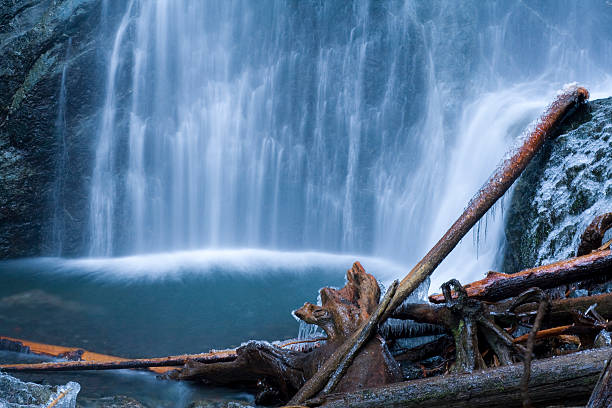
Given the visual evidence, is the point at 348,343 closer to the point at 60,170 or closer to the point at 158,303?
the point at 158,303

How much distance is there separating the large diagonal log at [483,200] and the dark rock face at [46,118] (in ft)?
26.2

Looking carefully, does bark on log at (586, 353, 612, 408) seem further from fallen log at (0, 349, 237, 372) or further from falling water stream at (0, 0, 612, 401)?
falling water stream at (0, 0, 612, 401)

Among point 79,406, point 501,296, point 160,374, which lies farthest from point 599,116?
point 79,406

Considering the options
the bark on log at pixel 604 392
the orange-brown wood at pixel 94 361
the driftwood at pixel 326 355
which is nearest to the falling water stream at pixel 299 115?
the orange-brown wood at pixel 94 361

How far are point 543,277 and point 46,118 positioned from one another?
29.1ft

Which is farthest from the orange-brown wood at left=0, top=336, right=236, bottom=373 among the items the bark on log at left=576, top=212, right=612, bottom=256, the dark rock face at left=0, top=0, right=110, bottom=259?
the dark rock face at left=0, top=0, right=110, bottom=259

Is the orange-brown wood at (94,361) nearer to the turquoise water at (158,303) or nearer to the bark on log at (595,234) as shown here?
the turquoise water at (158,303)

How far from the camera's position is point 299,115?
439 inches

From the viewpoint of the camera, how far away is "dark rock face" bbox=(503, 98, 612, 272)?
11.9 feet

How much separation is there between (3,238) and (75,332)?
4.61 metres

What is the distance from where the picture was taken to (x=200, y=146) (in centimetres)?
1066

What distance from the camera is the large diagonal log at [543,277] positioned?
93.0 inches

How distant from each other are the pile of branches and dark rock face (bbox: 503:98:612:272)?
101 cm

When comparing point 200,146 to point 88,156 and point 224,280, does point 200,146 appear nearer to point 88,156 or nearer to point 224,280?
point 88,156
